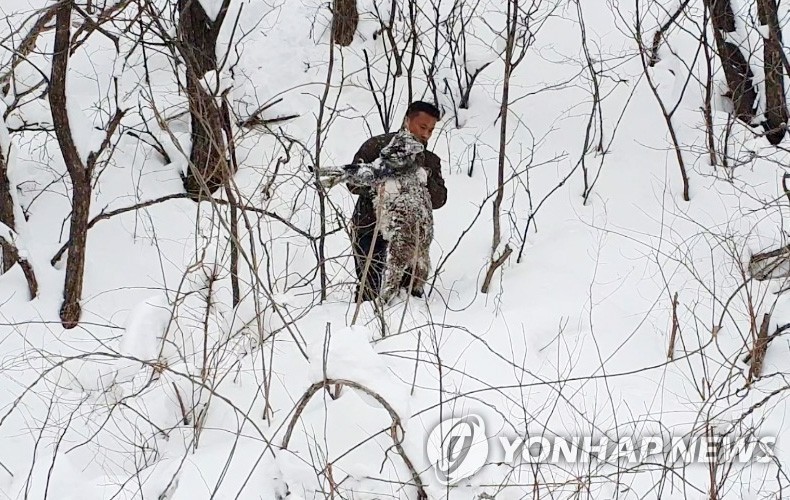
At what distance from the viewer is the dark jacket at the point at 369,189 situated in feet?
14.6

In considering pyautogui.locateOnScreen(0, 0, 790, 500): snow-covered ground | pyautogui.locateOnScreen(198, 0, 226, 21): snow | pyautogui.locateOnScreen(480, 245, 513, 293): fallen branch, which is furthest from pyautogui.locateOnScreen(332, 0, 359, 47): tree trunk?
pyautogui.locateOnScreen(480, 245, 513, 293): fallen branch

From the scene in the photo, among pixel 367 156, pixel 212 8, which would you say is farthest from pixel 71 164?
pixel 367 156

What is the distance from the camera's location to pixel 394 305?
4426 millimetres

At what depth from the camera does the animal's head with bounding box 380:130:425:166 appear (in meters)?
4.27

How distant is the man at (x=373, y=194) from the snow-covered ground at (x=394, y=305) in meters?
0.22

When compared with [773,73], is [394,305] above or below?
below

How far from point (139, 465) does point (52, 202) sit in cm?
317

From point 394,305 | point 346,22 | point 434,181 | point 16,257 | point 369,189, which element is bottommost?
point 394,305

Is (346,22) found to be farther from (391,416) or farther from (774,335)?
(391,416)

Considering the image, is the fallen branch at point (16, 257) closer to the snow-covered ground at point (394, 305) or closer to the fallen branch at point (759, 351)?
the snow-covered ground at point (394, 305)

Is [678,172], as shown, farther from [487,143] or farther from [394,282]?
[394,282]

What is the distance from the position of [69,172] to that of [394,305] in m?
2.12

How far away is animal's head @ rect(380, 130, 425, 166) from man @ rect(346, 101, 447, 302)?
103 mm

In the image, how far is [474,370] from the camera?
3803 mm
